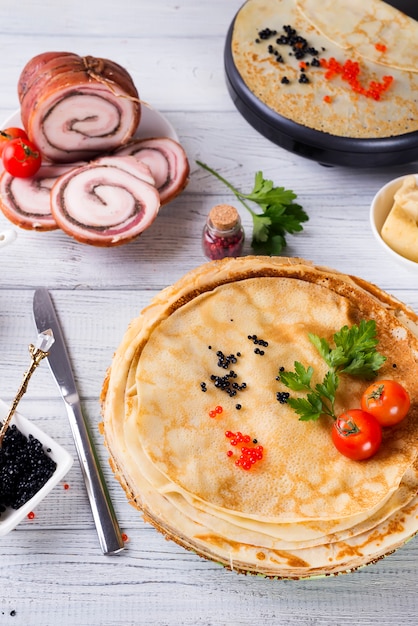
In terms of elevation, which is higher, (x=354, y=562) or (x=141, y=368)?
(x=141, y=368)

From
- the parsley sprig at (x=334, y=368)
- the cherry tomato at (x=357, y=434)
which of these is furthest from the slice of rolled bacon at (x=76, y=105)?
the cherry tomato at (x=357, y=434)

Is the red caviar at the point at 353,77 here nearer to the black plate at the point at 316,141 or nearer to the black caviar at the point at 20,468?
the black plate at the point at 316,141

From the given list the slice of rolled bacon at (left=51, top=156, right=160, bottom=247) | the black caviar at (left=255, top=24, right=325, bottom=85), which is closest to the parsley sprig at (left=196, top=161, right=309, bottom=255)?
the slice of rolled bacon at (left=51, top=156, right=160, bottom=247)

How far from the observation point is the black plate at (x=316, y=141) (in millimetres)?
3006

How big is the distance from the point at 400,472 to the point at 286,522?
38cm

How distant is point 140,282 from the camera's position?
304cm

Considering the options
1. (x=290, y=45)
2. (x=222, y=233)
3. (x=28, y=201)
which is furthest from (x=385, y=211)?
(x=28, y=201)

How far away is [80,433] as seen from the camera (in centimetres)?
262

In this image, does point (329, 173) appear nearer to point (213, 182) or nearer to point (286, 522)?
point (213, 182)

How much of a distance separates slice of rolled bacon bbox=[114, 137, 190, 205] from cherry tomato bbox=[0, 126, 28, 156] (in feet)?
1.34

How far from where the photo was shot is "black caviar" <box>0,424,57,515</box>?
2357 millimetres

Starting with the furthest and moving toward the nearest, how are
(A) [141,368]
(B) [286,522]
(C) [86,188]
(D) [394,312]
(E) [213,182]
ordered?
1. (E) [213,182]
2. (C) [86,188]
3. (D) [394,312]
4. (A) [141,368]
5. (B) [286,522]

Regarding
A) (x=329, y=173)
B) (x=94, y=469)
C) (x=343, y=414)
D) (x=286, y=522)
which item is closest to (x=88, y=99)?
(x=329, y=173)

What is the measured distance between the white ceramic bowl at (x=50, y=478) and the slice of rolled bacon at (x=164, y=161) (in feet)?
3.66
